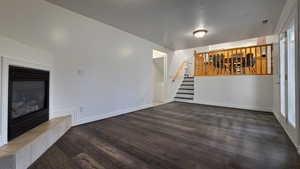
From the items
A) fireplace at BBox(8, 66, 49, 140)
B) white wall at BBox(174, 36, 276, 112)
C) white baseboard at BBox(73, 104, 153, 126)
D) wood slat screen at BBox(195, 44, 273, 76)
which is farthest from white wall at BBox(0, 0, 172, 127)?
wood slat screen at BBox(195, 44, 273, 76)

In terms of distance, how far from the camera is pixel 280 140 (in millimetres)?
2170

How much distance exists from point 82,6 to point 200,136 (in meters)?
3.46

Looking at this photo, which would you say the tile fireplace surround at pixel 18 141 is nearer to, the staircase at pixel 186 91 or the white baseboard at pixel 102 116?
the white baseboard at pixel 102 116

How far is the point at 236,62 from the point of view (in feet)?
17.7

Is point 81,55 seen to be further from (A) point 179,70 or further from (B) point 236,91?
(B) point 236,91

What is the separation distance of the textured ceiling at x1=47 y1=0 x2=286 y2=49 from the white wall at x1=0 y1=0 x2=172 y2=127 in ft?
0.97

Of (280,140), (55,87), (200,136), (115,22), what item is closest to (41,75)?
(55,87)

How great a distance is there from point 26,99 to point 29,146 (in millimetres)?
793

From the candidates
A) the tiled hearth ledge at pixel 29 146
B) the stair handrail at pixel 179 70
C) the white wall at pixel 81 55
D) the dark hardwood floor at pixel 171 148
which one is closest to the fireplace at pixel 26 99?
the tiled hearth ledge at pixel 29 146

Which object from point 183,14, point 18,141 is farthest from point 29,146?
point 183,14

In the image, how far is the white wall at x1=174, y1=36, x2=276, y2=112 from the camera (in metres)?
4.49

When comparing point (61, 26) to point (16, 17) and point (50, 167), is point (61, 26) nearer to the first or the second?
point (16, 17)

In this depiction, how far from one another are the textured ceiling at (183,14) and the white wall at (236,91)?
1.55 meters

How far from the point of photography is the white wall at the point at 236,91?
4.49 meters
